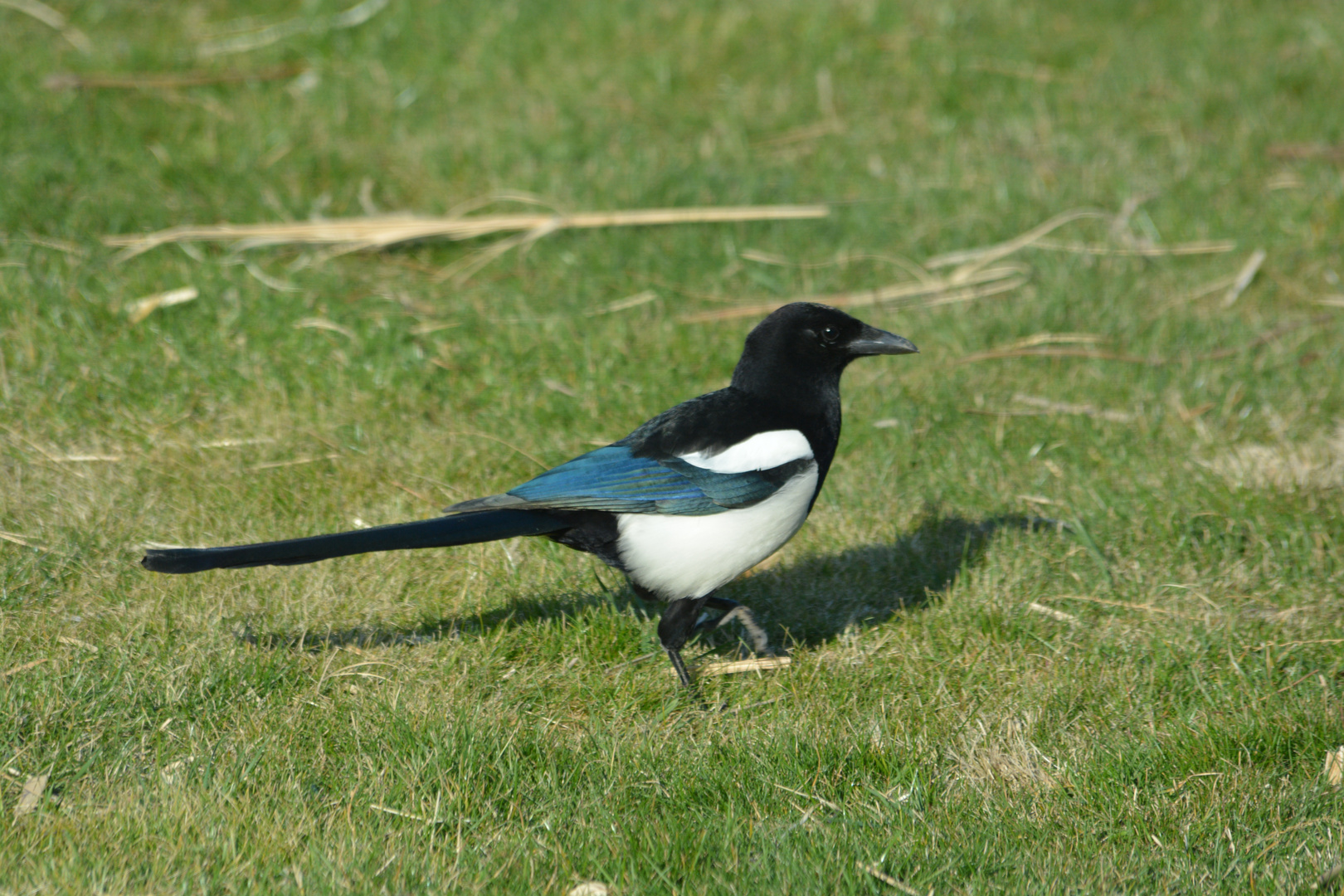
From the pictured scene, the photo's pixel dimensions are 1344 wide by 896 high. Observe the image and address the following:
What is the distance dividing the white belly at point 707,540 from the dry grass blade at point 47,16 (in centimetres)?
447

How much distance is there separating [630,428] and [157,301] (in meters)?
1.80

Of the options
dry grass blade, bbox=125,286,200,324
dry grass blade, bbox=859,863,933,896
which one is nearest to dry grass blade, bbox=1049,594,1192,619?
dry grass blade, bbox=859,863,933,896

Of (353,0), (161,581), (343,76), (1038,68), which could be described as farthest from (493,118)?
(161,581)

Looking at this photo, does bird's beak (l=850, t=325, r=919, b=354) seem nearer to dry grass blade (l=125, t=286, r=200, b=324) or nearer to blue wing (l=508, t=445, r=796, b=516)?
blue wing (l=508, t=445, r=796, b=516)

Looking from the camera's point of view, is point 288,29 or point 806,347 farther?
point 288,29

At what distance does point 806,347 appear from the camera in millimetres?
3326

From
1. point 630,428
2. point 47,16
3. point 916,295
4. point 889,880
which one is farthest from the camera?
point 47,16

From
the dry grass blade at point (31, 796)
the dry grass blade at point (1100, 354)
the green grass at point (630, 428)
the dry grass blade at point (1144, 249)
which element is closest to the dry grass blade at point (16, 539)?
the green grass at point (630, 428)

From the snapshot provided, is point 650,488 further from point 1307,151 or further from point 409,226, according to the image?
point 1307,151

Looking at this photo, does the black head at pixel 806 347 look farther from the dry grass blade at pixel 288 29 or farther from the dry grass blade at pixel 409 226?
the dry grass blade at pixel 288 29

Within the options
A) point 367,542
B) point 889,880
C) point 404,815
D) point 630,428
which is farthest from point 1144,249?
point 404,815

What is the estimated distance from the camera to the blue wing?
3090 millimetres

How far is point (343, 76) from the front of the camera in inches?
240

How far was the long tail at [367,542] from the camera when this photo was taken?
8.83ft
